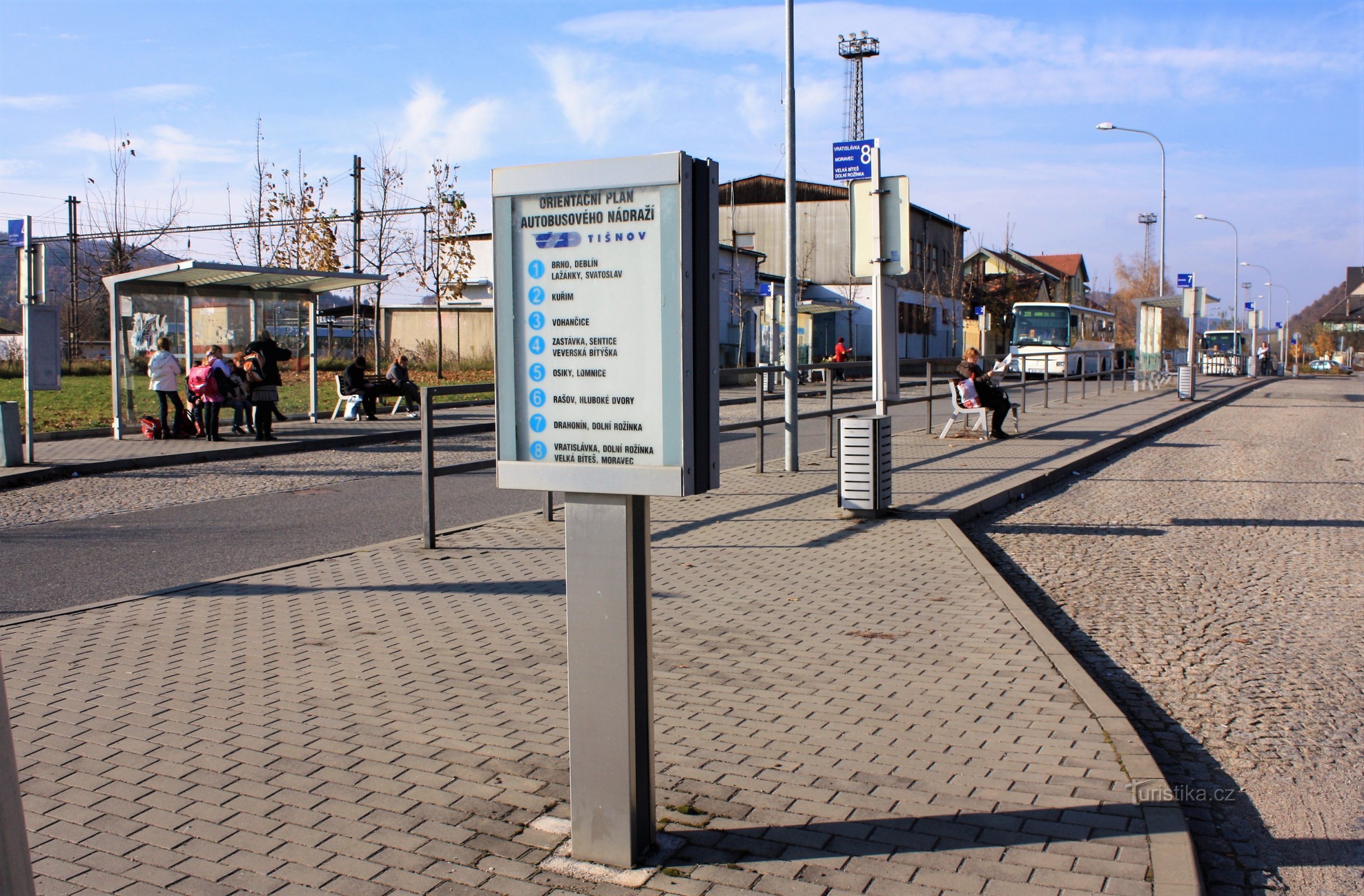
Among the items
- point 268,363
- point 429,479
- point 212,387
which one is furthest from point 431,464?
point 268,363

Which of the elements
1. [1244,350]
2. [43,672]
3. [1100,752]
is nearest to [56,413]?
[43,672]

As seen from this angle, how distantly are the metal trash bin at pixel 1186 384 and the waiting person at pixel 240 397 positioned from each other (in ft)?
80.6

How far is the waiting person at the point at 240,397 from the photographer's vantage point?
17584 mm

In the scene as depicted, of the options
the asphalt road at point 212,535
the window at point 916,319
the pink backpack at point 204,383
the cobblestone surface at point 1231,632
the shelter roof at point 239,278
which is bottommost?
the cobblestone surface at point 1231,632

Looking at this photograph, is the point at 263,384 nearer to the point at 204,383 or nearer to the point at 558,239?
the point at 204,383

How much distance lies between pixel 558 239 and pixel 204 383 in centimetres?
1478

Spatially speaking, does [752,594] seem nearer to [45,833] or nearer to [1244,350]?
[45,833]

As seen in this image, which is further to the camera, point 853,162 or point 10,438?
point 10,438

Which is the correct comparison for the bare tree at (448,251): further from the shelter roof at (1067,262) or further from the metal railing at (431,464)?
the shelter roof at (1067,262)

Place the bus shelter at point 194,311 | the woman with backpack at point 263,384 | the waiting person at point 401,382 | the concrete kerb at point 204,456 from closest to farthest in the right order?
1. the concrete kerb at point 204,456
2. the woman with backpack at point 263,384
3. the bus shelter at point 194,311
4. the waiting person at point 401,382

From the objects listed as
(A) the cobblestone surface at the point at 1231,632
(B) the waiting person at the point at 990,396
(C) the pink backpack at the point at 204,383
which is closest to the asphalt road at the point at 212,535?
(A) the cobblestone surface at the point at 1231,632

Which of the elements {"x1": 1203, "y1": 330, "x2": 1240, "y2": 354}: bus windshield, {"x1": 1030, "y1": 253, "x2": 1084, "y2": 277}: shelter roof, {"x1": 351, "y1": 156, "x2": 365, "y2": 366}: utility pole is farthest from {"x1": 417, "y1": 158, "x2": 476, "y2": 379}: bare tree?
{"x1": 1030, "y1": 253, "x2": 1084, "y2": 277}: shelter roof

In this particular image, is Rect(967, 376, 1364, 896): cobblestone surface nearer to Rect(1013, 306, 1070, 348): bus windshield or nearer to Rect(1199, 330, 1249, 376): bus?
Rect(1013, 306, 1070, 348): bus windshield

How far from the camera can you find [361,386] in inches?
845
